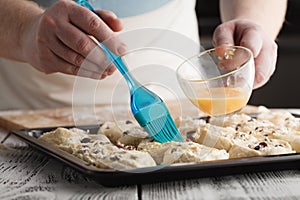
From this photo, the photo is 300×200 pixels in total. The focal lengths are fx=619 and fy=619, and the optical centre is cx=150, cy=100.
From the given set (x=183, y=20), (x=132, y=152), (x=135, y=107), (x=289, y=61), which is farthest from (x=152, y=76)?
(x=289, y=61)

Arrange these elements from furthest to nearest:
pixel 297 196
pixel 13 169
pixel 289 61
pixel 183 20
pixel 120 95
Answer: pixel 289 61 → pixel 183 20 → pixel 120 95 → pixel 13 169 → pixel 297 196

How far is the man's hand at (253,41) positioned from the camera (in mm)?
1430

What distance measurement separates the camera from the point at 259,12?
74.4 inches

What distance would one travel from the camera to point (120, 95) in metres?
1.79

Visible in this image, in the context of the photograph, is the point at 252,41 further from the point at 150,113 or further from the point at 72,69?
the point at 72,69

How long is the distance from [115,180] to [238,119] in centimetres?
53

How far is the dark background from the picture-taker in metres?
3.09

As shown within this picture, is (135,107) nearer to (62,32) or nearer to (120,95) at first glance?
(62,32)

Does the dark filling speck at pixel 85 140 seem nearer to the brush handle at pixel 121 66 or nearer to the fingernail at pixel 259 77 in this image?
the brush handle at pixel 121 66

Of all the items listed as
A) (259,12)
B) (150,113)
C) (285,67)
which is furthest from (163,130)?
(285,67)

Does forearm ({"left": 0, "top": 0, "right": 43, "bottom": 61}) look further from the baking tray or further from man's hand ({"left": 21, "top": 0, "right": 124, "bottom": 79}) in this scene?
the baking tray

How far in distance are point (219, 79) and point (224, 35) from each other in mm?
196

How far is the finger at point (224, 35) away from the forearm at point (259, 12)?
38 centimetres

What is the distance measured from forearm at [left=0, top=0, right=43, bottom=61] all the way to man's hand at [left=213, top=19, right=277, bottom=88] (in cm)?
47
